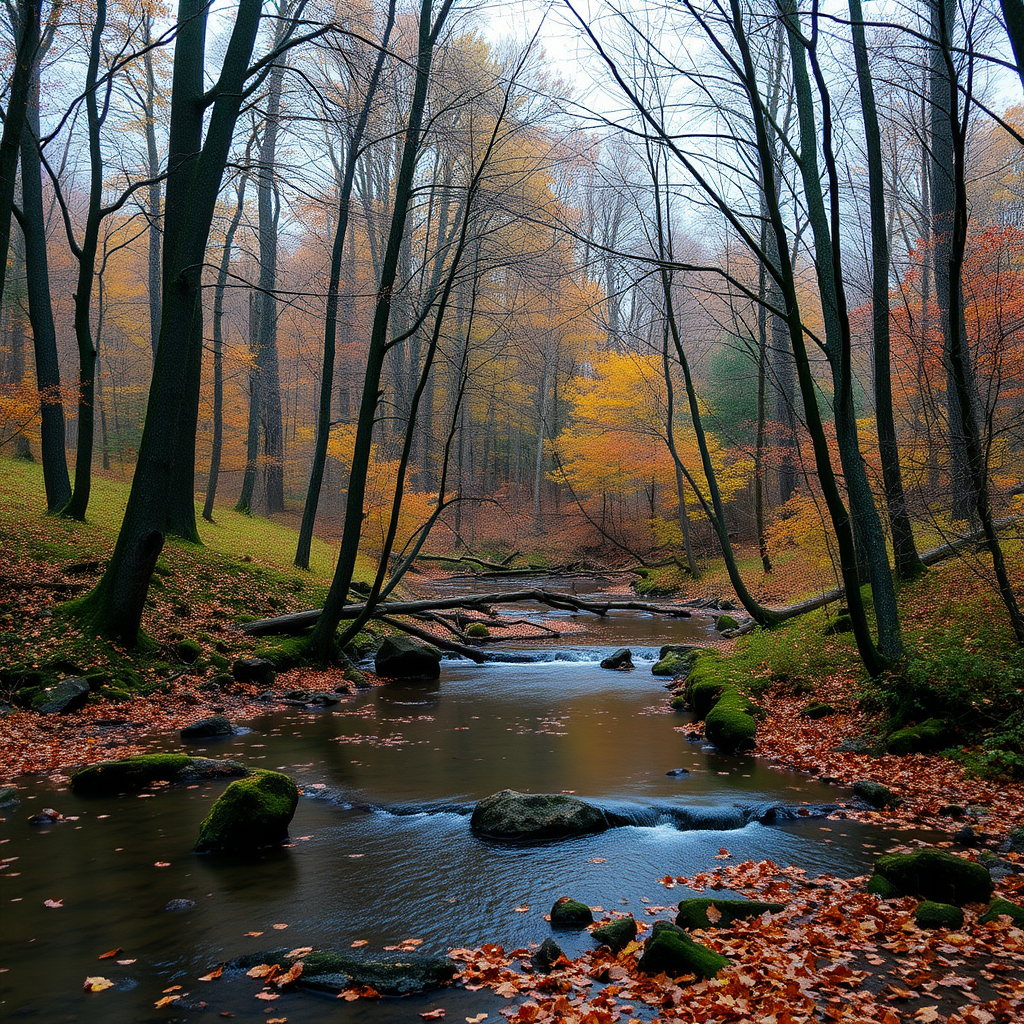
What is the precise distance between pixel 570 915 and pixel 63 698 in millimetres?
6380

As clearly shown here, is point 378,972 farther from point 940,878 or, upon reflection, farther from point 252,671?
point 252,671

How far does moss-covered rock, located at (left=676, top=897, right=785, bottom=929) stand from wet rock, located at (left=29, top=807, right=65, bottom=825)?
4.59 metres

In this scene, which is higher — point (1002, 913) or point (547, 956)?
point (1002, 913)

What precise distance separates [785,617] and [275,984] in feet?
32.1

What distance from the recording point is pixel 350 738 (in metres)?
7.91

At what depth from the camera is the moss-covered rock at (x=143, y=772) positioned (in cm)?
582

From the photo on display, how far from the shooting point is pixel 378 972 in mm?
3418

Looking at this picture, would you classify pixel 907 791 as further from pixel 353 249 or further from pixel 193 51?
pixel 353 249

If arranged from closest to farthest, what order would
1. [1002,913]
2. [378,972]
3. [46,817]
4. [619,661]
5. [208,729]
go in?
[378,972]
[1002,913]
[46,817]
[208,729]
[619,661]

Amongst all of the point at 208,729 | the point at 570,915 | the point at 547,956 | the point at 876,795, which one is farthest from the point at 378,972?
the point at 208,729

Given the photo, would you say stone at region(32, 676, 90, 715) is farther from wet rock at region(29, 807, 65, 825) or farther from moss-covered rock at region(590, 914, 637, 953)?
moss-covered rock at region(590, 914, 637, 953)

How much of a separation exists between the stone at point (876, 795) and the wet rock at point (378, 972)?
154 inches

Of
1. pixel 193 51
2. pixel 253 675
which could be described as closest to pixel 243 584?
pixel 253 675

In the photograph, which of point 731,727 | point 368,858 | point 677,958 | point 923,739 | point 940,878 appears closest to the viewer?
point 677,958
